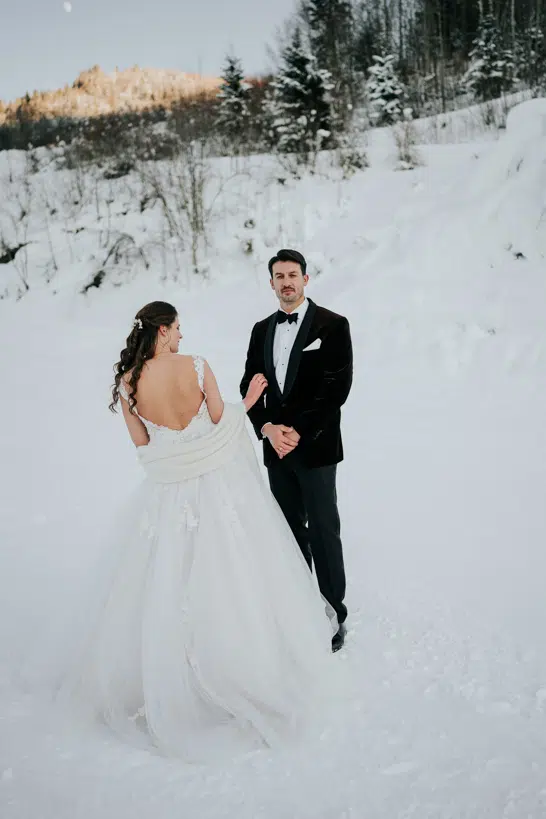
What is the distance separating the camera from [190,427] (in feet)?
8.40

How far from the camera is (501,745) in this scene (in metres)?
2.22

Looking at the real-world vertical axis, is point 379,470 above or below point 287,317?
below

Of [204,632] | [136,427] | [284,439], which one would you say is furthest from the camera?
[284,439]

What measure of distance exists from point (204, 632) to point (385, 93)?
53.8ft

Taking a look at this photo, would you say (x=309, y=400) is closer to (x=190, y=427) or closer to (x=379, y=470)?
(x=190, y=427)

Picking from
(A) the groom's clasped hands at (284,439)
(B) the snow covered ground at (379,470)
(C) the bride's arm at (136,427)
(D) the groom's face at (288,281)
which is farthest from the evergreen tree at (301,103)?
(C) the bride's arm at (136,427)

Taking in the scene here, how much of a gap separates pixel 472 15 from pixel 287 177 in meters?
16.1

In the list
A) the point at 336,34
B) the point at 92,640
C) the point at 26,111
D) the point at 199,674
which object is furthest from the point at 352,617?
the point at 26,111

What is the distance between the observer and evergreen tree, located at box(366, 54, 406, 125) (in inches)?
600

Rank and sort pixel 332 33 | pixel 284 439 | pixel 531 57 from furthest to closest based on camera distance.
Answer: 1. pixel 332 33
2. pixel 531 57
3. pixel 284 439

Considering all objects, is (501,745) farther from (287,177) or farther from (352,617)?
(287,177)

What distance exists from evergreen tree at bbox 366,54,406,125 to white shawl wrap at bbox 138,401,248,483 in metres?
15.0

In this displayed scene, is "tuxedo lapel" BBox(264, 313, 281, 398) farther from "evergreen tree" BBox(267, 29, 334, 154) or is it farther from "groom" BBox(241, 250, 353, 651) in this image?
"evergreen tree" BBox(267, 29, 334, 154)

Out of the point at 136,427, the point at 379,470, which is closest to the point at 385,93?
the point at 379,470
